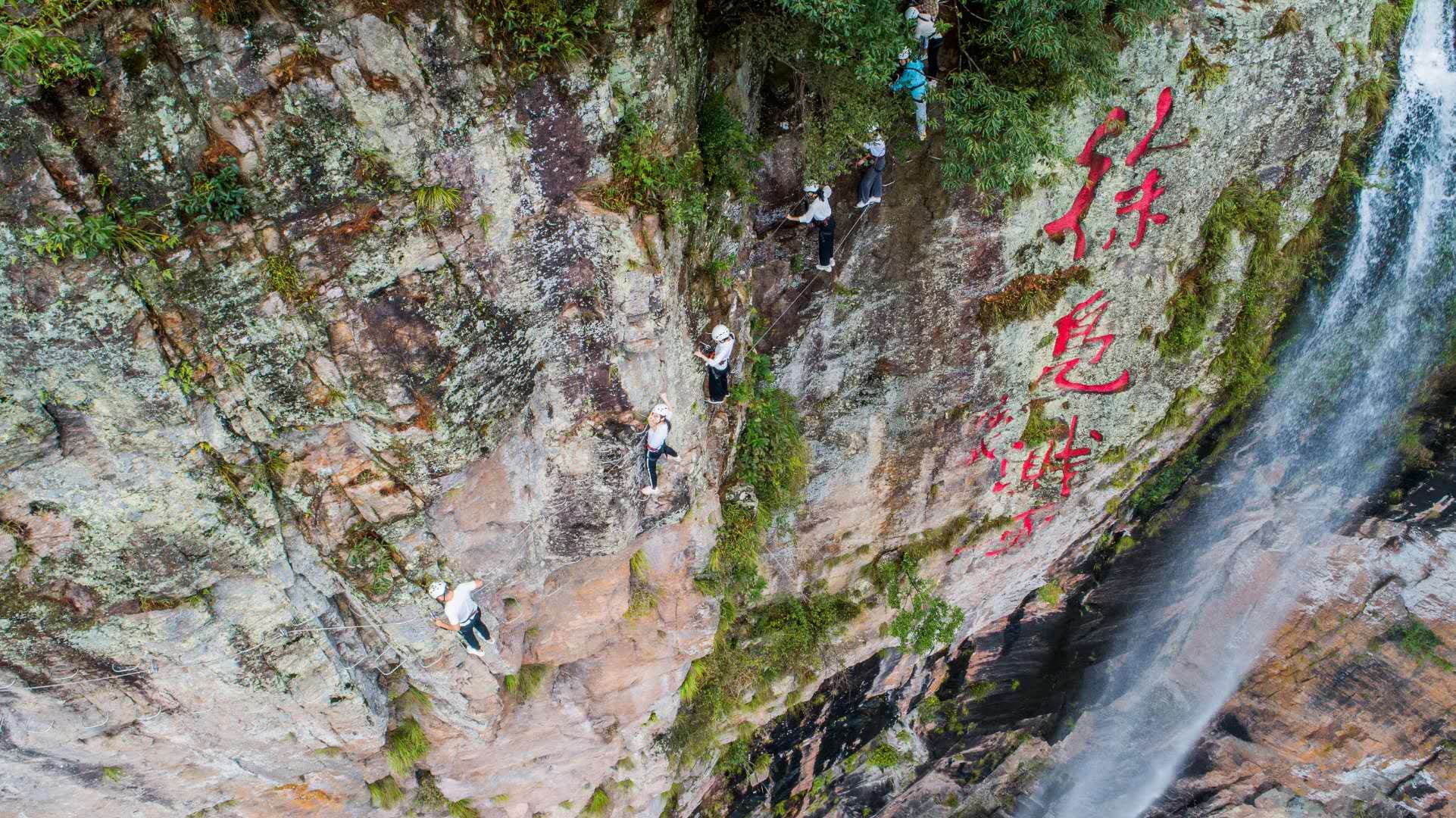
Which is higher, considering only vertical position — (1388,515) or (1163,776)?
(1388,515)

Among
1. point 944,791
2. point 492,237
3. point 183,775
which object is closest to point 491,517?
point 492,237

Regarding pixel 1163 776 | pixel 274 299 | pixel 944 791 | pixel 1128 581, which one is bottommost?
pixel 1163 776

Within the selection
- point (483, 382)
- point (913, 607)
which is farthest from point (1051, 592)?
point (483, 382)

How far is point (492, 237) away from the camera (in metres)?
6.41

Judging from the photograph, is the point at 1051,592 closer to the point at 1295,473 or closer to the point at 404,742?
the point at 1295,473

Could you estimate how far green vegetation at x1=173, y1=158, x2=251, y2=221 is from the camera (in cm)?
544

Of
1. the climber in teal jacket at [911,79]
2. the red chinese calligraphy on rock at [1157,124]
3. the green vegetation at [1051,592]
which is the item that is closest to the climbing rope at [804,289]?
the climber in teal jacket at [911,79]

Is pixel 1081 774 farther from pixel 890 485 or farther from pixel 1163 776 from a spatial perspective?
pixel 890 485

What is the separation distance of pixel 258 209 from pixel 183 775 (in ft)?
21.8

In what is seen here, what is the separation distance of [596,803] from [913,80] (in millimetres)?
9938

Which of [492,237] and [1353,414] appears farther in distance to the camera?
[1353,414]

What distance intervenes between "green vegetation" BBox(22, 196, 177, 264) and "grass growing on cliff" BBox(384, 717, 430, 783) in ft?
19.9

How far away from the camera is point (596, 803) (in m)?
11.2

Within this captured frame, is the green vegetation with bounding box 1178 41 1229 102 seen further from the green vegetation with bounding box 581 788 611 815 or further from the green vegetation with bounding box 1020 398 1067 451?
the green vegetation with bounding box 581 788 611 815
